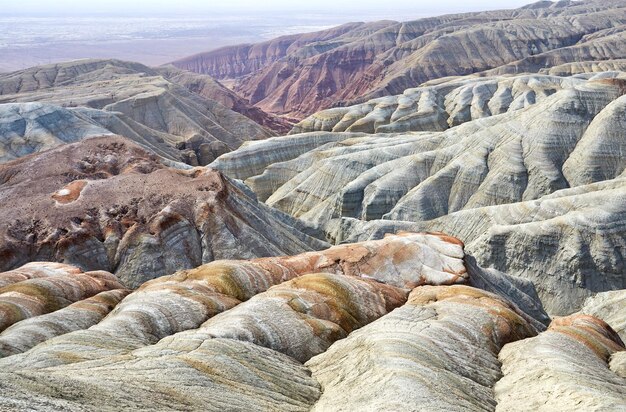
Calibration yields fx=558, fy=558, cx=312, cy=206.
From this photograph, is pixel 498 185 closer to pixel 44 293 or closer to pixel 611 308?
pixel 611 308

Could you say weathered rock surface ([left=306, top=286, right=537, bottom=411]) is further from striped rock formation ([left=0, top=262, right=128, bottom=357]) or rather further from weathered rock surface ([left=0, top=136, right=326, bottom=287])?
weathered rock surface ([left=0, top=136, right=326, bottom=287])

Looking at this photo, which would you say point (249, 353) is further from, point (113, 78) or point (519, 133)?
point (113, 78)

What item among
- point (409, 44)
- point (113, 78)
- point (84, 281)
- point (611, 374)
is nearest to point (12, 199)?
Result: point (84, 281)

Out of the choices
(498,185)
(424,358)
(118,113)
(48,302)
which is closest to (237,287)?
(48,302)

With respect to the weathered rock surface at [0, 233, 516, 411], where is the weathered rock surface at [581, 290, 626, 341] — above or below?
below

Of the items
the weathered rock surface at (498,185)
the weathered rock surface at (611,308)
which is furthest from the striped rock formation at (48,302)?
the weathered rock surface at (611,308)

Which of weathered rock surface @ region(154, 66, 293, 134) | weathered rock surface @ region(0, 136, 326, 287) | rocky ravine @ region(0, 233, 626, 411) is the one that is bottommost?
weathered rock surface @ region(154, 66, 293, 134)

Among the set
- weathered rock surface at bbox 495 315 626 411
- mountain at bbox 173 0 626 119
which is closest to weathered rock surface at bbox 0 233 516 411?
weathered rock surface at bbox 495 315 626 411

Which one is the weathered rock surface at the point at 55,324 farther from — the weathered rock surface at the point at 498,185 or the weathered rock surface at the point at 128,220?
the weathered rock surface at the point at 498,185
